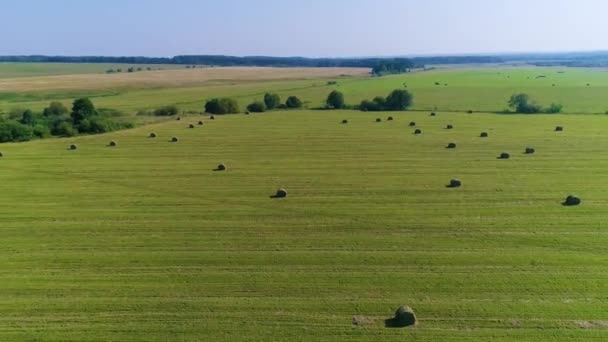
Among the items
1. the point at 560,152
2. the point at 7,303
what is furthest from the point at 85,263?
the point at 560,152

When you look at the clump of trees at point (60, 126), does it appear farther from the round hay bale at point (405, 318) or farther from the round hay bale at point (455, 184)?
the round hay bale at point (405, 318)

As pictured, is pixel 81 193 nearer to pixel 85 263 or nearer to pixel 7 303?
pixel 85 263

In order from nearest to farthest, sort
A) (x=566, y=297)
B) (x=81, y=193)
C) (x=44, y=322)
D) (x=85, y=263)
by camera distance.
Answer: (x=44, y=322), (x=566, y=297), (x=85, y=263), (x=81, y=193)

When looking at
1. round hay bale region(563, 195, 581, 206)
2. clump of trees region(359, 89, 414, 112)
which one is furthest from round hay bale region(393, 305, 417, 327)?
clump of trees region(359, 89, 414, 112)

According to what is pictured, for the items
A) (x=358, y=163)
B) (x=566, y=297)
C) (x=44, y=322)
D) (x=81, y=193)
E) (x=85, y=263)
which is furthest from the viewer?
(x=358, y=163)

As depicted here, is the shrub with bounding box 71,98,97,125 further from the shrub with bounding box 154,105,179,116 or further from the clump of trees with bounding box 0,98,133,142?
the shrub with bounding box 154,105,179,116

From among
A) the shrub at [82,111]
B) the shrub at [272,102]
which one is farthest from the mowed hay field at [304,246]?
the shrub at [272,102]
